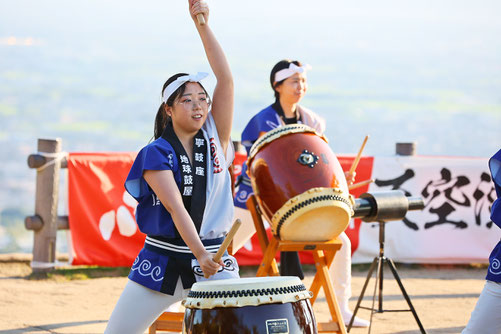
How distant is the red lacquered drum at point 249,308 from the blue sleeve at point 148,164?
1.50 feet

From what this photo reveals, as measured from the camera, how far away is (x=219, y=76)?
271 centimetres

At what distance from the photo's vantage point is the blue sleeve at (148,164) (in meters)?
2.50

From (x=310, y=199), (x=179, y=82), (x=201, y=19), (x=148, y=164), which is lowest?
(x=310, y=199)

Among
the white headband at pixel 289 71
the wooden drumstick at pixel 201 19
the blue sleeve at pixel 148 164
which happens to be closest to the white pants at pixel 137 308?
the blue sleeve at pixel 148 164

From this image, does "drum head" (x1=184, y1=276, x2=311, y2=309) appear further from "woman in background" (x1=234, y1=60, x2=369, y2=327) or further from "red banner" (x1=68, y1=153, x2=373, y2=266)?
"red banner" (x1=68, y1=153, x2=373, y2=266)

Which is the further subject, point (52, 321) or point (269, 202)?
point (52, 321)

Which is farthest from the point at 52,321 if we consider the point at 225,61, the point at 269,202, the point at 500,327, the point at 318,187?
the point at 500,327

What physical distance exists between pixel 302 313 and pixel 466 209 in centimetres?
442

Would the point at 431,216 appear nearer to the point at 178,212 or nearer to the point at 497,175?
the point at 497,175

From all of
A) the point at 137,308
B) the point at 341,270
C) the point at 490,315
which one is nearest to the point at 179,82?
the point at 137,308

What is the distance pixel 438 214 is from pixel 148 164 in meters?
4.30

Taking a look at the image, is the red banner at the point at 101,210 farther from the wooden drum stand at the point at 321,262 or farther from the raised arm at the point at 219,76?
the raised arm at the point at 219,76

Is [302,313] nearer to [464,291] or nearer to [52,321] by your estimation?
[52,321]

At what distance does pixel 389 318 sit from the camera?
14.9ft
